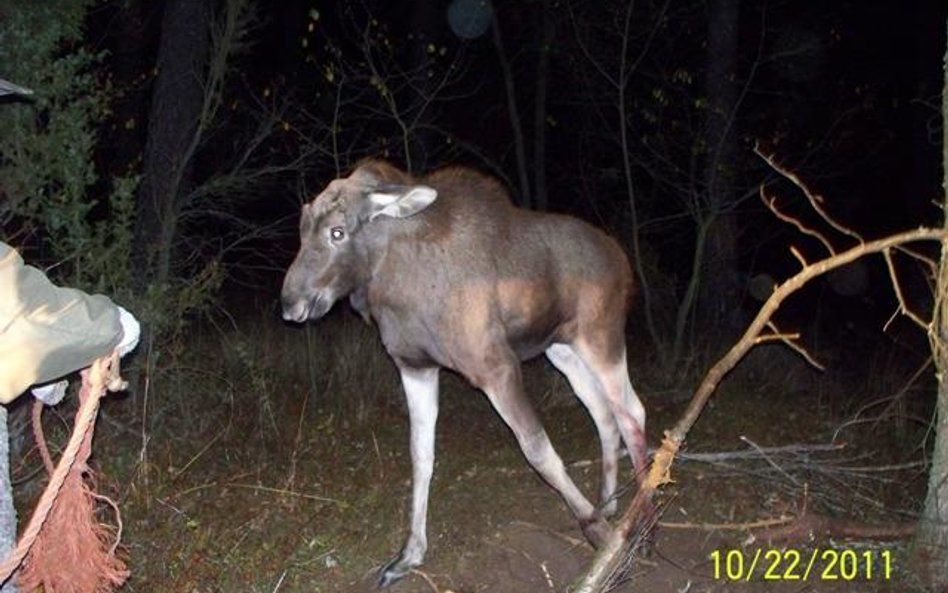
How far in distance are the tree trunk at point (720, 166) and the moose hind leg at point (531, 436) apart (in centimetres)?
693

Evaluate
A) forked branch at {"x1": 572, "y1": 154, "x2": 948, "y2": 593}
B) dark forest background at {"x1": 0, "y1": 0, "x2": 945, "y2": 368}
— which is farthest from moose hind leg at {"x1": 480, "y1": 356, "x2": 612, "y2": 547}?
dark forest background at {"x1": 0, "y1": 0, "x2": 945, "y2": 368}

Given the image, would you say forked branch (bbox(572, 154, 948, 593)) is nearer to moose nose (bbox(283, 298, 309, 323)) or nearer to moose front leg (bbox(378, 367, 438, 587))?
moose front leg (bbox(378, 367, 438, 587))

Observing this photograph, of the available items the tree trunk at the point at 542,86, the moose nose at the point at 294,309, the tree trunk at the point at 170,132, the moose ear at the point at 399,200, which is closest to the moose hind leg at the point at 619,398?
the moose ear at the point at 399,200

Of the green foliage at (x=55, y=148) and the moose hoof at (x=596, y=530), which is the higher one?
the green foliage at (x=55, y=148)

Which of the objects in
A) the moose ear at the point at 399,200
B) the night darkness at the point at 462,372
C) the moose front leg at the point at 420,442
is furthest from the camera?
the night darkness at the point at 462,372

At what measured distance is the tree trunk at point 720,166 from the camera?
41.9ft

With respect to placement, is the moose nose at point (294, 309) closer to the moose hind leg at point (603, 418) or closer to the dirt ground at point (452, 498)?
the dirt ground at point (452, 498)

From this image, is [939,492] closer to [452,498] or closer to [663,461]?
→ [663,461]

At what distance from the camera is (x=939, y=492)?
6.22 metres

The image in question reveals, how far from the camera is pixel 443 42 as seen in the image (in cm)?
2023

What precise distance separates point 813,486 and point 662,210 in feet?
41.8

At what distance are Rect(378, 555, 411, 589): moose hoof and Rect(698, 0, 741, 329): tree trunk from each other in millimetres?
7314

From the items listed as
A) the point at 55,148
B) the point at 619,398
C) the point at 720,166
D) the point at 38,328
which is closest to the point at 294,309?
the point at 619,398

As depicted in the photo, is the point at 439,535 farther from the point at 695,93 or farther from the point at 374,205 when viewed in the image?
the point at 695,93
